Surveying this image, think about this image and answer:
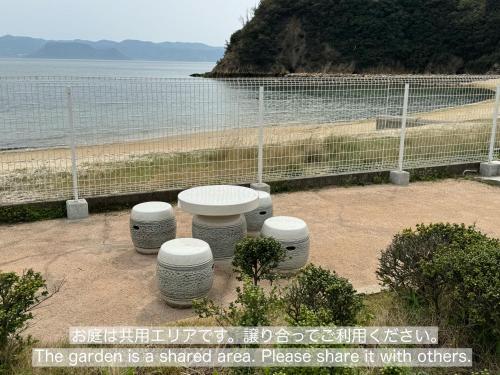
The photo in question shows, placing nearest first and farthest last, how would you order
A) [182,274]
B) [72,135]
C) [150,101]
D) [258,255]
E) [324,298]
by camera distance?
[324,298] < [258,255] < [182,274] < [72,135] < [150,101]

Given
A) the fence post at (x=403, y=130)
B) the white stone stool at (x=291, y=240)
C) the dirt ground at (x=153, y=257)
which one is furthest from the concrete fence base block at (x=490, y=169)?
the white stone stool at (x=291, y=240)

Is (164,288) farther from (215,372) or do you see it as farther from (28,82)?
(28,82)

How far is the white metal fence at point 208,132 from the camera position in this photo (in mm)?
7695

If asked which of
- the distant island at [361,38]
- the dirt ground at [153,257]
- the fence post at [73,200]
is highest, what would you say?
the distant island at [361,38]

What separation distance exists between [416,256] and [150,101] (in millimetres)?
5470

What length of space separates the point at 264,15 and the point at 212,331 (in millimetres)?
102974

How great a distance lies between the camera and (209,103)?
8148 mm

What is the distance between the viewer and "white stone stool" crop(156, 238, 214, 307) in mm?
4395

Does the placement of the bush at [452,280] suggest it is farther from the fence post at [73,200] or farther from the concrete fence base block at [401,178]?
the concrete fence base block at [401,178]

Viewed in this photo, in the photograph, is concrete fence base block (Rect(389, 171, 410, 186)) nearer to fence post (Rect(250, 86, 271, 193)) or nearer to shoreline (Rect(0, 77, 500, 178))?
shoreline (Rect(0, 77, 500, 178))

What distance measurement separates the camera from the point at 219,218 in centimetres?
541

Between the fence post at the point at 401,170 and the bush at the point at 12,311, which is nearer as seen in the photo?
the bush at the point at 12,311

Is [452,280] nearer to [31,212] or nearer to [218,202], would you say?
[218,202]

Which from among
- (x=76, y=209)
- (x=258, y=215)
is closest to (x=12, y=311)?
(x=258, y=215)
